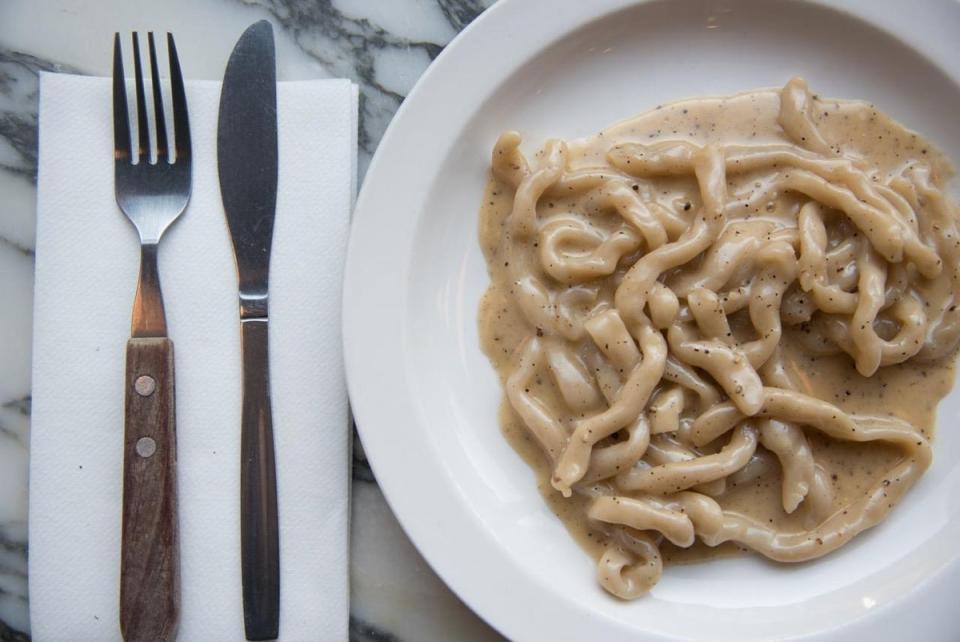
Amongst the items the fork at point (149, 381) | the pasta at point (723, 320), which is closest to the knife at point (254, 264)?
the fork at point (149, 381)

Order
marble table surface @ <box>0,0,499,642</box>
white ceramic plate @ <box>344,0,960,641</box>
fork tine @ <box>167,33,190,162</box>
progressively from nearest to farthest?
white ceramic plate @ <box>344,0,960,641</box> < fork tine @ <box>167,33,190,162</box> < marble table surface @ <box>0,0,499,642</box>

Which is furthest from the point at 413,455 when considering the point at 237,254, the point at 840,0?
the point at 840,0

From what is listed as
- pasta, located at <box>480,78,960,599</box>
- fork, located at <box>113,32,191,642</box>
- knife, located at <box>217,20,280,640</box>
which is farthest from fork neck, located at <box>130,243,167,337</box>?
pasta, located at <box>480,78,960,599</box>

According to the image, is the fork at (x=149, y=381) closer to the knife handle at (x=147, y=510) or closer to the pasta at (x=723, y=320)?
the knife handle at (x=147, y=510)

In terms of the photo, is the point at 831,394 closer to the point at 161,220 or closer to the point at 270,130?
the point at 270,130

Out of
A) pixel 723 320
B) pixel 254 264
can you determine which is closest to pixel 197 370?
pixel 254 264

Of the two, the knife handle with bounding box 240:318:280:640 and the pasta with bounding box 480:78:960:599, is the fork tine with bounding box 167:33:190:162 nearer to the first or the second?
the knife handle with bounding box 240:318:280:640
